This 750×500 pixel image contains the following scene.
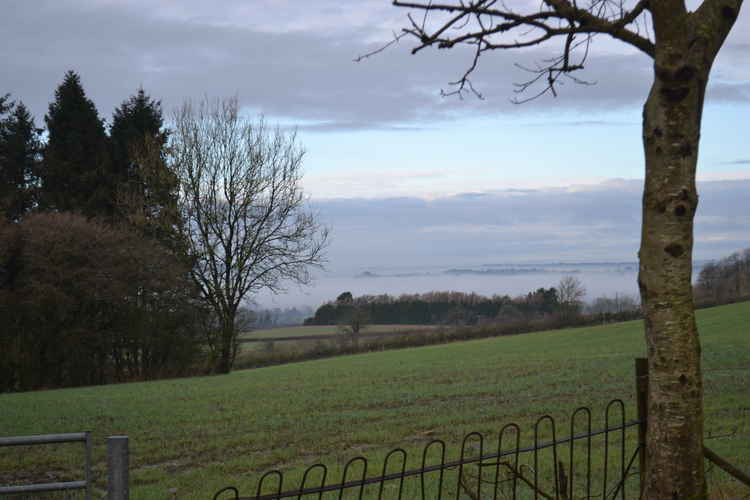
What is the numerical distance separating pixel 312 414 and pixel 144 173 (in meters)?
24.2

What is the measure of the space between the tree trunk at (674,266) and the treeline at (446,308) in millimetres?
53907

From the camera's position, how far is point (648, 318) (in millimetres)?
4758

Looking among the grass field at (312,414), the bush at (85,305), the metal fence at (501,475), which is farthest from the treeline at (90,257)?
the metal fence at (501,475)

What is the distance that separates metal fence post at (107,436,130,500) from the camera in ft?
11.8

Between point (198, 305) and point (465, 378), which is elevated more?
point (198, 305)

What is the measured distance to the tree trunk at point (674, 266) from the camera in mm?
4625

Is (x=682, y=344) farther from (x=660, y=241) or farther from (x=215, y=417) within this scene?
(x=215, y=417)

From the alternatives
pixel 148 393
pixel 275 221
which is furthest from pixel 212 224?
pixel 148 393

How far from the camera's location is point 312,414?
14.8 m

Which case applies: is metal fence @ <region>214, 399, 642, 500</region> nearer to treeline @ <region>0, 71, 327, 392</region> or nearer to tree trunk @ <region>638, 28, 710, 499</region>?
tree trunk @ <region>638, 28, 710, 499</region>

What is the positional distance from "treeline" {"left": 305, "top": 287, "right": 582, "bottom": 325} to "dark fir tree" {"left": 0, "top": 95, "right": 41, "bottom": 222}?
25.9m

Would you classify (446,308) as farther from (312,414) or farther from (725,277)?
(312,414)

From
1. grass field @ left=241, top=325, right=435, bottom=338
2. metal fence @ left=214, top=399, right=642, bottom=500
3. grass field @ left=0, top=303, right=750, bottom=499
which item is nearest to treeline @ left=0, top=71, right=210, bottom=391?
grass field @ left=0, top=303, right=750, bottom=499

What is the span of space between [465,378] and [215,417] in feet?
31.5
